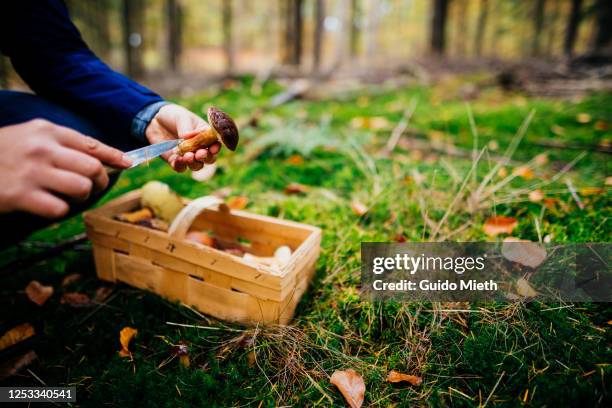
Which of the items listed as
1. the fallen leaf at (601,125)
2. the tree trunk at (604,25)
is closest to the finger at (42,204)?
the fallen leaf at (601,125)

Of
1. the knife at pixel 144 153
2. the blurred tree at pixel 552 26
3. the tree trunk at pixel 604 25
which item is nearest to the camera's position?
the knife at pixel 144 153

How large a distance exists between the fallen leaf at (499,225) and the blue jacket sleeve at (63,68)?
1913 mm

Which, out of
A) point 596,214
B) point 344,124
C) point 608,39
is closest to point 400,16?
point 608,39

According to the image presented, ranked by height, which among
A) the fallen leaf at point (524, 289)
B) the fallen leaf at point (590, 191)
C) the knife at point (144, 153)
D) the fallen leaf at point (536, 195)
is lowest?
the fallen leaf at point (524, 289)

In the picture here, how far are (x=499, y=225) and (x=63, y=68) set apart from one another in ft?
7.88

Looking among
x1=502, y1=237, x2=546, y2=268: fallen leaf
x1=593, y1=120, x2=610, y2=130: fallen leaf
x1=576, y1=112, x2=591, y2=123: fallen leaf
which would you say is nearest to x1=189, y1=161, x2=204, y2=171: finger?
x1=502, y1=237, x2=546, y2=268: fallen leaf

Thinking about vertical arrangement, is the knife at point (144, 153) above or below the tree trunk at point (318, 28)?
below

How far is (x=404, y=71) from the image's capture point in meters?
8.34

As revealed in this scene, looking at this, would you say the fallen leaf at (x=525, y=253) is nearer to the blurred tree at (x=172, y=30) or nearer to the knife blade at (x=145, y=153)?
the knife blade at (x=145, y=153)

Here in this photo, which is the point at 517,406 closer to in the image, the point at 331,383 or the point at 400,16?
the point at 331,383

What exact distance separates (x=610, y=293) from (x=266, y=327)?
56.8 inches

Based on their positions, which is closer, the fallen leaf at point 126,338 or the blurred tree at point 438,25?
the fallen leaf at point 126,338

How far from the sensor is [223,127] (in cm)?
131

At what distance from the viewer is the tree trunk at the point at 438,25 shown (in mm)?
9648
